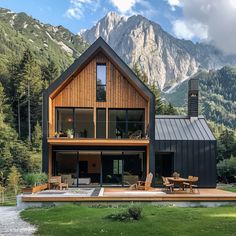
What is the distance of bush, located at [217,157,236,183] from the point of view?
28125 mm

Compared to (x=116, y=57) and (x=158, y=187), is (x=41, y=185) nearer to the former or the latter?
(x=158, y=187)

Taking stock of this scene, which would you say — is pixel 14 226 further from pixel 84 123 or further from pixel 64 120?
pixel 64 120

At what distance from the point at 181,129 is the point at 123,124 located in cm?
330

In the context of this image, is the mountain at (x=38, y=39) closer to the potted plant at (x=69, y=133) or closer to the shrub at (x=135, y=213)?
the potted plant at (x=69, y=133)

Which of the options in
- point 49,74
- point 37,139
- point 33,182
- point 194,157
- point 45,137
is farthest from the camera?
point 49,74

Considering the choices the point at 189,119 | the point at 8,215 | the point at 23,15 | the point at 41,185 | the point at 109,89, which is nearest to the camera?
the point at 8,215

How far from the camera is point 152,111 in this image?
21.6m

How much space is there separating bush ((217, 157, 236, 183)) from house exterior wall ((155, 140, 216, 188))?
274 inches

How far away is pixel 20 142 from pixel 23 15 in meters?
146

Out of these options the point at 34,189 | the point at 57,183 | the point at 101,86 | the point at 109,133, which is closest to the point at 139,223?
the point at 34,189

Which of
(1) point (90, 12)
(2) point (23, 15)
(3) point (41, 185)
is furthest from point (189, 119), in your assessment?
(2) point (23, 15)

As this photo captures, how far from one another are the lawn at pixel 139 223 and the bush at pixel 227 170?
15.4 metres

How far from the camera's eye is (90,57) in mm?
21969

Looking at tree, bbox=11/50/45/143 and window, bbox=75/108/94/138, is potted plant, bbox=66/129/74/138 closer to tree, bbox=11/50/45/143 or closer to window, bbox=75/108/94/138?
window, bbox=75/108/94/138
